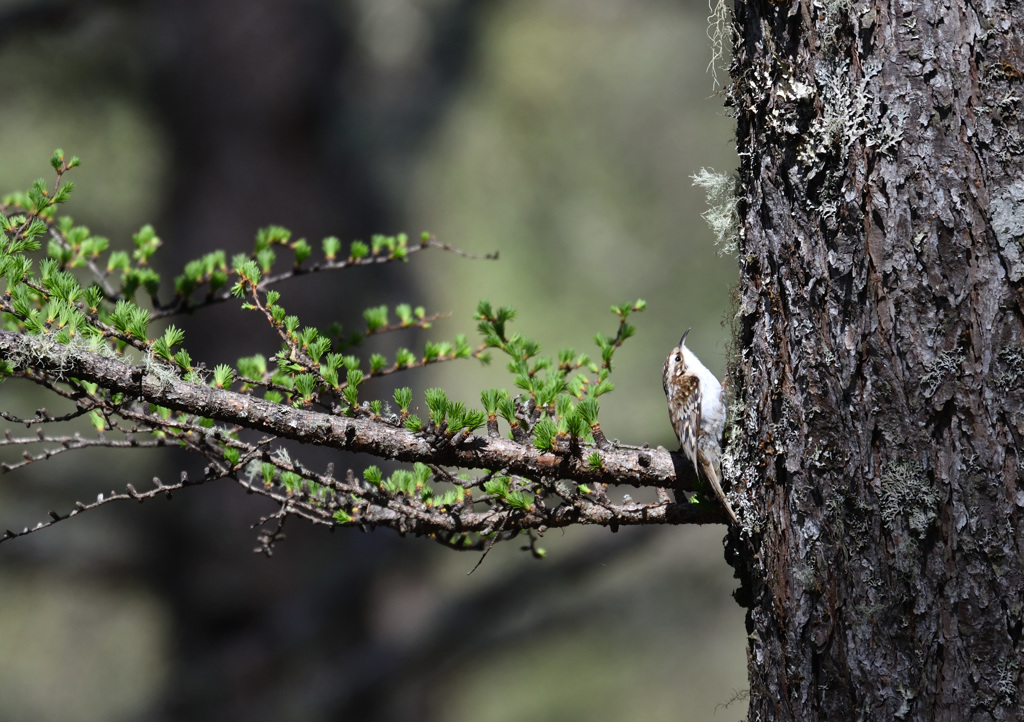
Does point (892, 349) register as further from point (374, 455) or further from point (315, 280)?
point (315, 280)

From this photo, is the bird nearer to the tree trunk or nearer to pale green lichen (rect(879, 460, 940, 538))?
the tree trunk

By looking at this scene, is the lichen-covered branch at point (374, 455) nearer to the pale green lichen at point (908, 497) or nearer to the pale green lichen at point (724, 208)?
the pale green lichen at point (908, 497)

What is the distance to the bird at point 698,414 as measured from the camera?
4.83 feet

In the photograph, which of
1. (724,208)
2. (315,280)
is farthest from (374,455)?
(315,280)

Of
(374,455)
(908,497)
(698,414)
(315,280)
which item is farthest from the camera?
(315,280)

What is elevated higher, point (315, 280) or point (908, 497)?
point (315, 280)

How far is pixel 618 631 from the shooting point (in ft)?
19.0

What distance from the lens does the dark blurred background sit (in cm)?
400

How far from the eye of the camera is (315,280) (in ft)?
14.0

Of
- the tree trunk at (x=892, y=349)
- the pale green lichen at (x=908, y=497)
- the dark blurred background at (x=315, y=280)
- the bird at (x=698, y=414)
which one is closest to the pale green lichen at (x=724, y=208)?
the tree trunk at (x=892, y=349)

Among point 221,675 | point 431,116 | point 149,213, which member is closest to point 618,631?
point 221,675

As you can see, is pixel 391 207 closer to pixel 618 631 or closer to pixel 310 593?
pixel 310 593

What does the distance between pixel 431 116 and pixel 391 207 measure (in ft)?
2.18

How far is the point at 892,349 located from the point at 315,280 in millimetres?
3491
